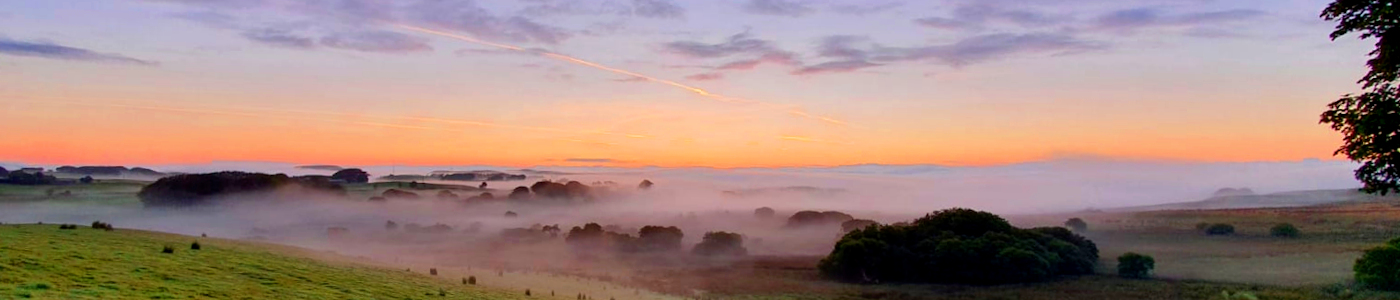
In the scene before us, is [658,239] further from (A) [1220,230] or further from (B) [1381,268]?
(B) [1381,268]

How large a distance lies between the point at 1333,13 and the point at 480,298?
895 inches

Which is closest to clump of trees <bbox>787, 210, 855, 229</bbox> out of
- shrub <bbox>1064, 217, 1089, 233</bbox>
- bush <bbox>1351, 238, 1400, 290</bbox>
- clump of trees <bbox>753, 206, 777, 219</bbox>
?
clump of trees <bbox>753, 206, 777, 219</bbox>

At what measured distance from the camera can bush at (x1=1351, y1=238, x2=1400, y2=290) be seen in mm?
29812

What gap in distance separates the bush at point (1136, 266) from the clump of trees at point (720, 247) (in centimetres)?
3379

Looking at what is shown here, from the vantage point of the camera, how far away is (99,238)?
30.0 meters

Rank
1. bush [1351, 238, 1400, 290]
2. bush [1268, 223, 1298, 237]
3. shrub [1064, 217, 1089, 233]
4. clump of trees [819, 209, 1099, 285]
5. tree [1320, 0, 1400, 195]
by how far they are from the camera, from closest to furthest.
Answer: tree [1320, 0, 1400, 195]
bush [1351, 238, 1400, 290]
clump of trees [819, 209, 1099, 285]
bush [1268, 223, 1298, 237]
shrub [1064, 217, 1089, 233]

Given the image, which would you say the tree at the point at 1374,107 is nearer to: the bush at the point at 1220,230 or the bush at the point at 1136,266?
the bush at the point at 1136,266

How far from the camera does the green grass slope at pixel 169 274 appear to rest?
1838 cm

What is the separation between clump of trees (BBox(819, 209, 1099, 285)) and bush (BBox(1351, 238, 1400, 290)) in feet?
59.0

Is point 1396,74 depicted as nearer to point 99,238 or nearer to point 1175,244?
point 99,238

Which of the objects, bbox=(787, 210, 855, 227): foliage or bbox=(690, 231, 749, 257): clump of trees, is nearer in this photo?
bbox=(690, 231, 749, 257): clump of trees

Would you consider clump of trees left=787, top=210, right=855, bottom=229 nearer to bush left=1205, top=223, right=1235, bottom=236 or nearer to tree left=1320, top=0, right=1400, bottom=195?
bush left=1205, top=223, right=1235, bottom=236

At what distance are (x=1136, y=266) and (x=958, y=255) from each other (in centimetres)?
1021

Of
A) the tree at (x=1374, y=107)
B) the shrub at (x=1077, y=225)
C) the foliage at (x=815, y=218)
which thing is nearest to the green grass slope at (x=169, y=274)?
the tree at (x=1374, y=107)
